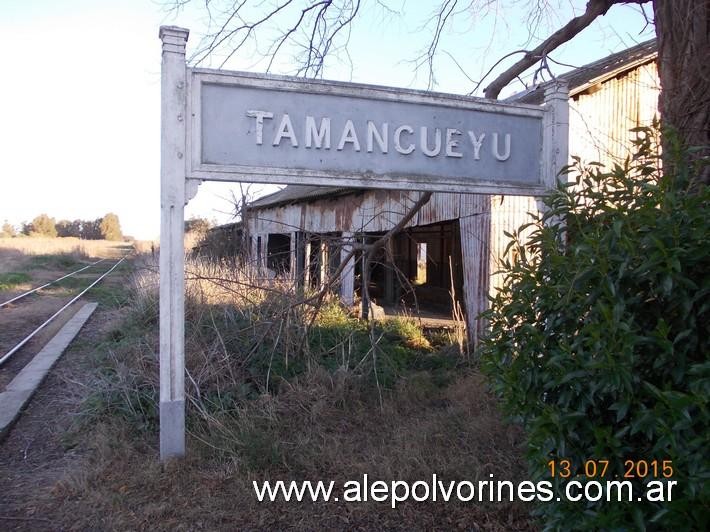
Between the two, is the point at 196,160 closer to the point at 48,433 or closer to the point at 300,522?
the point at 300,522

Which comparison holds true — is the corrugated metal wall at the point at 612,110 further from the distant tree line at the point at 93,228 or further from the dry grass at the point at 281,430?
the distant tree line at the point at 93,228

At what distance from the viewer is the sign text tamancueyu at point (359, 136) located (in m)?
4.55

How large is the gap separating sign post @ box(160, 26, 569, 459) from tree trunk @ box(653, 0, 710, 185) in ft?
3.85

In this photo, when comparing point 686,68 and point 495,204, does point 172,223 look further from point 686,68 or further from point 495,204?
point 495,204

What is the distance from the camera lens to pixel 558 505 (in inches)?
112

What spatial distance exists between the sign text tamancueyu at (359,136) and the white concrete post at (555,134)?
0.21ft

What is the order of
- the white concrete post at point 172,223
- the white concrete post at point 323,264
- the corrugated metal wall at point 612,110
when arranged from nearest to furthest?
the white concrete post at point 172,223 → the white concrete post at point 323,264 → the corrugated metal wall at point 612,110

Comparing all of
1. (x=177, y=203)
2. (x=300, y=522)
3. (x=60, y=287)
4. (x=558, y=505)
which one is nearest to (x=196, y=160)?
(x=177, y=203)

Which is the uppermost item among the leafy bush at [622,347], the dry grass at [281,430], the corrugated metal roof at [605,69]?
the corrugated metal roof at [605,69]

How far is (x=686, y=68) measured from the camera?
4.17m

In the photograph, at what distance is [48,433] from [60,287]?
17.8m

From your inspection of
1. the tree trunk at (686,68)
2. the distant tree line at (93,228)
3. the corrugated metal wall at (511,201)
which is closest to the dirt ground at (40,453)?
the corrugated metal wall at (511,201)

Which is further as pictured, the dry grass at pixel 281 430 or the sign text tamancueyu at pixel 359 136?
the sign text tamancueyu at pixel 359 136

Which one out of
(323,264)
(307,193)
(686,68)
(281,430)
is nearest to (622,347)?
(686,68)
